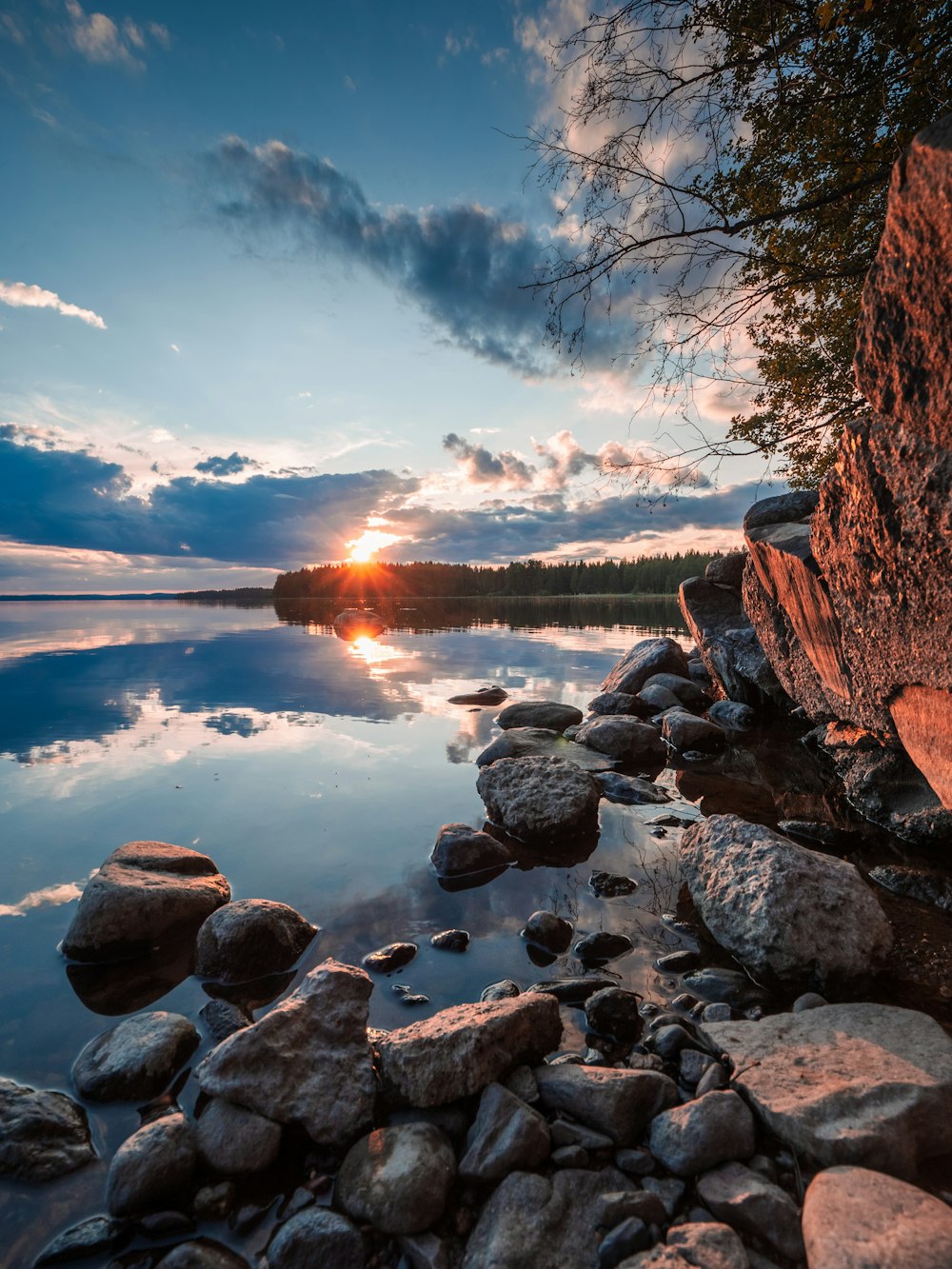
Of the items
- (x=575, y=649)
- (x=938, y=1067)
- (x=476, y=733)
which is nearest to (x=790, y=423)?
(x=476, y=733)

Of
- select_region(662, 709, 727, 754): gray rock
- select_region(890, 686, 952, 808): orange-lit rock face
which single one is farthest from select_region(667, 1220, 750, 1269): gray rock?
select_region(662, 709, 727, 754): gray rock

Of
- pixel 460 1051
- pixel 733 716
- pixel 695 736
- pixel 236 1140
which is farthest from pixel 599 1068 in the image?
pixel 733 716

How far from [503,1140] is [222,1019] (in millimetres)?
2211

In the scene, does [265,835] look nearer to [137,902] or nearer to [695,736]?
[137,902]

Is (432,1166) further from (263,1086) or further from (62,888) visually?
(62,888)

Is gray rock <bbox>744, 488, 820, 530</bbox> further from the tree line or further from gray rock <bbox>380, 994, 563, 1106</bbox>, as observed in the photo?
the tree line

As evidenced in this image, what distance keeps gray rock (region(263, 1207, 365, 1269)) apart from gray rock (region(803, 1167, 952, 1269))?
1.91 m

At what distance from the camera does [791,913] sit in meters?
4.37

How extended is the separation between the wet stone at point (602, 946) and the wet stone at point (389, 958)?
4.68 feet

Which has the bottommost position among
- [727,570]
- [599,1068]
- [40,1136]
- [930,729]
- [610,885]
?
[610,885]

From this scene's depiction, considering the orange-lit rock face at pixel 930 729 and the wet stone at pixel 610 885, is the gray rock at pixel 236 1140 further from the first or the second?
the orange-lit rock face at pixel 930 729

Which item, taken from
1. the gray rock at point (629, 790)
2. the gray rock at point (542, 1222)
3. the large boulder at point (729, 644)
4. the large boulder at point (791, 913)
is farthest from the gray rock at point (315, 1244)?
the large boulder at point (729, 644)

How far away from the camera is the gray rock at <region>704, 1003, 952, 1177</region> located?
2.71 meters

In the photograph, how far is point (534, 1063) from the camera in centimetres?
346
